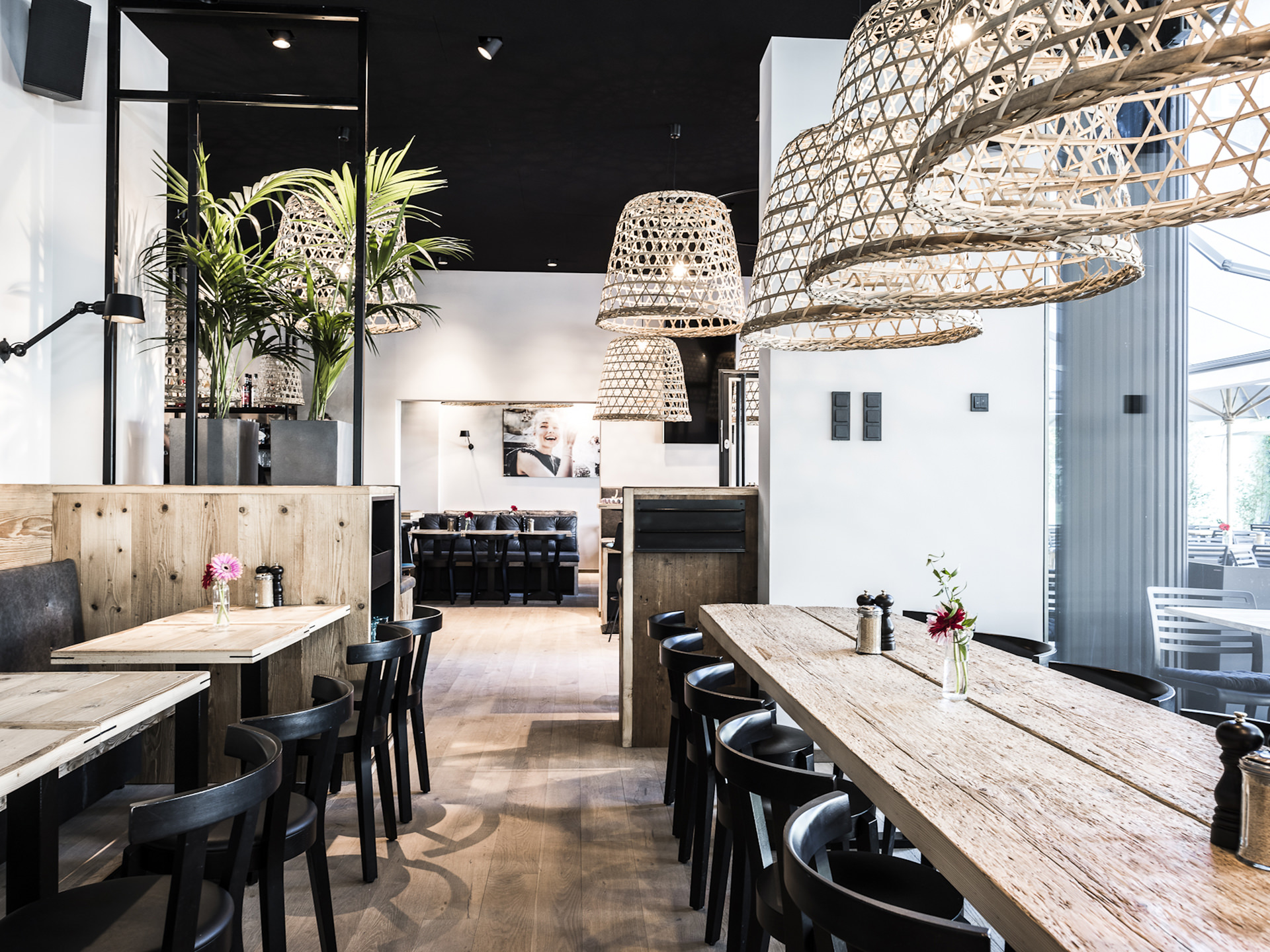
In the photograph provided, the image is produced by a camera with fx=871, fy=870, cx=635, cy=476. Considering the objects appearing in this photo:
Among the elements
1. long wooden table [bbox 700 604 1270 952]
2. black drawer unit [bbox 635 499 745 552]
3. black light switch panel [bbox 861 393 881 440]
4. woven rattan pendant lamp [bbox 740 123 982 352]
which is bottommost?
long wooden table [bbox 700 604 1270 952]

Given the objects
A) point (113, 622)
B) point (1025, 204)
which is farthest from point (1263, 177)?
point (113, 622)

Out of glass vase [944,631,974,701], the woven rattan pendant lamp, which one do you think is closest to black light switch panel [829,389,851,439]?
the woven rattan pendant lamp

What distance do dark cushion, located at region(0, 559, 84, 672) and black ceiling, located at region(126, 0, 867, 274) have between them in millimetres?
2646

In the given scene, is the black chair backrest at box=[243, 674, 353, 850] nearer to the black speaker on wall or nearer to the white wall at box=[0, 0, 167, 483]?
the white wall at box=[0, 0, 167, 483]

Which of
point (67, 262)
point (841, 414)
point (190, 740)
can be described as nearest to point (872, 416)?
point (841, 414)

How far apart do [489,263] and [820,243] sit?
23.1 feet

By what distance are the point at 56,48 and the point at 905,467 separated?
4231 millimetres

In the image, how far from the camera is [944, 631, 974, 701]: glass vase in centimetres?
227

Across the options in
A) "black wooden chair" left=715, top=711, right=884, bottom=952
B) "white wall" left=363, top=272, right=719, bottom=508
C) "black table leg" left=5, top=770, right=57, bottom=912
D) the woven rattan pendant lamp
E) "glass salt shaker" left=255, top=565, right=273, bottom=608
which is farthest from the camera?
"white wall" left=363, top=272, right=719, bottom=508

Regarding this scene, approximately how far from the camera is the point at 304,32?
170 inches

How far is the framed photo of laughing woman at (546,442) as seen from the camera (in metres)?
13.0

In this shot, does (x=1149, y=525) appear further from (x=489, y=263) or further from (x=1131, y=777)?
(x=489, y=263)

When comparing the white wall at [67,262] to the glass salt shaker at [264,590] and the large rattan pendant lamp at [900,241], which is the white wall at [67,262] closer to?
the glass salt shaker at [264,590]

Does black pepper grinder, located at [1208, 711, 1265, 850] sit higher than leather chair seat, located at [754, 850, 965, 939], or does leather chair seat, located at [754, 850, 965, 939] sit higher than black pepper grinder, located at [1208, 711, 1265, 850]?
black pepper grinder, located at [1208, 711, 1265, 850]
